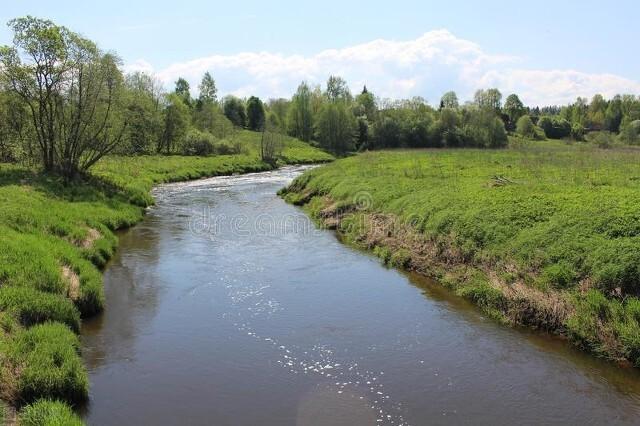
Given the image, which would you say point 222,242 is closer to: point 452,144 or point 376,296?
point 376,296

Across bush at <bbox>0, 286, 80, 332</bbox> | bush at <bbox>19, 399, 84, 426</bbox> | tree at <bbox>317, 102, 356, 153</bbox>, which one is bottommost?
bush at <bbox>19, 399, 84, 426</bbox>

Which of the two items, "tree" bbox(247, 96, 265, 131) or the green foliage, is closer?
the green foliage

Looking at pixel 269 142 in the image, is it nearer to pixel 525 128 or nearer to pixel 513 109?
pixel 525 128

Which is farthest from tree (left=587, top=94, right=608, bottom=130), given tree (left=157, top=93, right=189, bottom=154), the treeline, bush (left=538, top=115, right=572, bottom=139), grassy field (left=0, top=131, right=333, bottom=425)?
grassy field (left=0, top=131, right=333, bottom=425)

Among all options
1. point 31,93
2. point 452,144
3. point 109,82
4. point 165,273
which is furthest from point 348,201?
point 452,144

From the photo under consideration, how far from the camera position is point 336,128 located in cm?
11588

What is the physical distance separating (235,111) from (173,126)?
60.0 metres

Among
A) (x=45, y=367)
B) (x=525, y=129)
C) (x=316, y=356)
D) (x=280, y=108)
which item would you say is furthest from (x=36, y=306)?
(x=280, y=108)

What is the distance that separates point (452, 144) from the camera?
370ft

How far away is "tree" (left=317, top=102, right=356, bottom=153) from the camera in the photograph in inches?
4547

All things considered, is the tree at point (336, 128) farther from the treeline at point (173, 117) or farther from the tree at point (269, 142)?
the tree at point (269, 142)

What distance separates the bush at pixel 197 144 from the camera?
285 feet

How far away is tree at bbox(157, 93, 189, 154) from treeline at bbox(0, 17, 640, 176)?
A: 0.17 meters

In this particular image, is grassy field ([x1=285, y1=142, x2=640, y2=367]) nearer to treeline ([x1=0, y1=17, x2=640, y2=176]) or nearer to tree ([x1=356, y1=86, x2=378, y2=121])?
treeline ([x1=0, y1=17, x2=640, y2=176])
